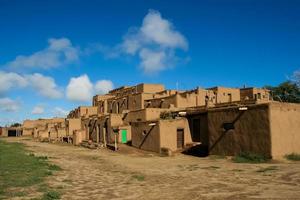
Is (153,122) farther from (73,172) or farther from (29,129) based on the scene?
(29,129)

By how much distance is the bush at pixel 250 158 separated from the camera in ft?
75.5

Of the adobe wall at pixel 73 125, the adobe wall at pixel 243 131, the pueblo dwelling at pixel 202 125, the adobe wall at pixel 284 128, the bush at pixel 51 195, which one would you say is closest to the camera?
the bush at pixel 51 195

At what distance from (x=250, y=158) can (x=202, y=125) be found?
850 cm

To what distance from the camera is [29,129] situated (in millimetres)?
80312

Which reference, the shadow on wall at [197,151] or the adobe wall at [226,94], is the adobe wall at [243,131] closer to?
the shadow on wall at [197,151]

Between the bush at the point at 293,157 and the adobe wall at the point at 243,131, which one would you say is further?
the bush at the point at 293,157

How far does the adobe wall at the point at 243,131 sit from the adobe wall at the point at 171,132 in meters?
4.86

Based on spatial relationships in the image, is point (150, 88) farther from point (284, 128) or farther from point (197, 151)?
point (284, 128)

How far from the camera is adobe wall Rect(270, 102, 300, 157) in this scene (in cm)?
2327

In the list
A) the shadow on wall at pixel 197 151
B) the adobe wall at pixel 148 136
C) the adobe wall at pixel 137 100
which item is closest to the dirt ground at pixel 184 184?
the shadow on wall at pixel 197 151

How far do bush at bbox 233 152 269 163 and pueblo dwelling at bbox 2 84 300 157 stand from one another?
0.32 m

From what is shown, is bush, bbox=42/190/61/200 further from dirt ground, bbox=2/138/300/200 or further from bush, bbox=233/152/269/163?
bush, bbox=233/152/269/163

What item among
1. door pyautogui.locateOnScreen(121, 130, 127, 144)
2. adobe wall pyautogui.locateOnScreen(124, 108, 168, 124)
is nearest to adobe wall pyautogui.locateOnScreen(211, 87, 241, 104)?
adobe wall pyautogui.locateOnScreen(124, 108, 168, 124)

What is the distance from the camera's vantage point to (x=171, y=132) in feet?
105
